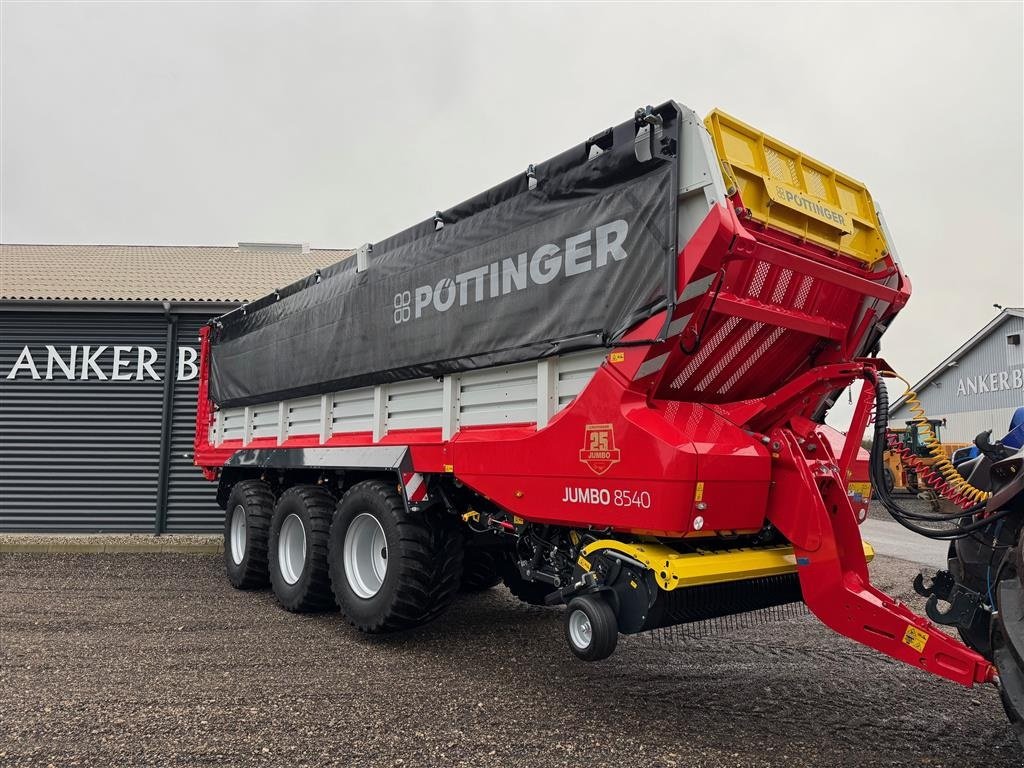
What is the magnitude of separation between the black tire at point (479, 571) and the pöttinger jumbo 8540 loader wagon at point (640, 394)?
0.79 metres

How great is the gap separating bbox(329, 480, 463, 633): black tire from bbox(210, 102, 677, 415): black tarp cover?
972mm

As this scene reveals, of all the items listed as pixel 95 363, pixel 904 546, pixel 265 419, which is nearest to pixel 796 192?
pixel 265 419

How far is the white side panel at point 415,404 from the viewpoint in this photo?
5.06 meters

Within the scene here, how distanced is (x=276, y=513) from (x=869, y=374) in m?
5.10

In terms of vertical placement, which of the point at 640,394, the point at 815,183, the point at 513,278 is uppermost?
the point at 815,183

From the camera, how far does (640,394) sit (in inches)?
143

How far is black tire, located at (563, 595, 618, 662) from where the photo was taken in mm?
3539

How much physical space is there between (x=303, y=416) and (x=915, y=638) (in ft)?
17.1

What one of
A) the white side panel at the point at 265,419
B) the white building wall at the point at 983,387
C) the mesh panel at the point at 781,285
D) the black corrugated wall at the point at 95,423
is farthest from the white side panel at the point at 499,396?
the white building wall at the point at 983,387

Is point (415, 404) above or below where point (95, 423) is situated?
below

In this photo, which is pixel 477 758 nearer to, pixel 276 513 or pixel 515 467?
pixel 515 467

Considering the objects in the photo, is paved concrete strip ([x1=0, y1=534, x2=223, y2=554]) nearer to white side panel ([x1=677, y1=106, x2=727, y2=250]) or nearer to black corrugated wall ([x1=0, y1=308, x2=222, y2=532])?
black corrugated wall ([x1=0, y1=308, x2=222, y2=532])

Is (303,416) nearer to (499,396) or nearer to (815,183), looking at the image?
(499,396)

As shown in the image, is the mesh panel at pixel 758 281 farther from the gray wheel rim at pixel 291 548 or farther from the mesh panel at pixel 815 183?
the gray wheel rim at pixel 291 548
